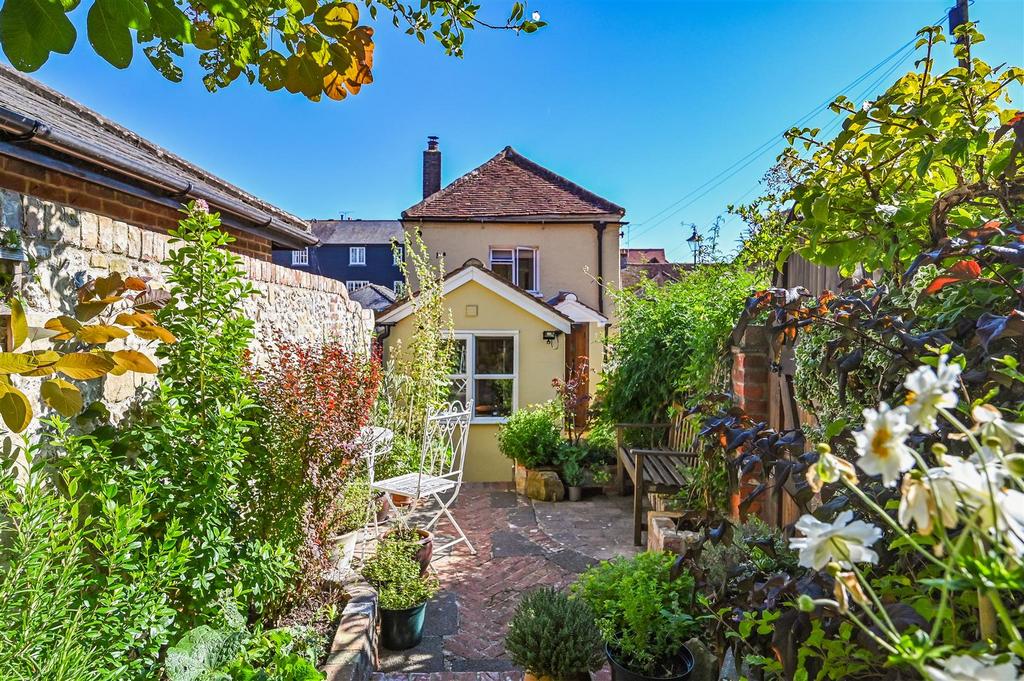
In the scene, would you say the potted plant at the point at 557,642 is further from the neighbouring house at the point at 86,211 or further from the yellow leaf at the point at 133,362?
the neighbouring house at the point at 86,211

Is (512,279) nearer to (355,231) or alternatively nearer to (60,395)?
(60,395)

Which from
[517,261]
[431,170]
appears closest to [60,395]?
[517,261]

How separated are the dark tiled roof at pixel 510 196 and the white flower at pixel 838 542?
11.6 meters

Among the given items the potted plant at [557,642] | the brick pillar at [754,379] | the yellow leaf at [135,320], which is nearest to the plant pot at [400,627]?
the potted plant at [557,642]

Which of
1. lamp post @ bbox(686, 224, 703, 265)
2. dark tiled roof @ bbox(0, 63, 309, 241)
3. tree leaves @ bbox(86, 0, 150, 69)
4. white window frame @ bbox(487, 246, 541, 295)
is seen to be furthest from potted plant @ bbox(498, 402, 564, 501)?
tree leaves @ bbox(86, 0, 150, 69)

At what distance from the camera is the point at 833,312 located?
1.73 meters

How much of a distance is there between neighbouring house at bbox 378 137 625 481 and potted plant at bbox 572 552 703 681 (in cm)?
541

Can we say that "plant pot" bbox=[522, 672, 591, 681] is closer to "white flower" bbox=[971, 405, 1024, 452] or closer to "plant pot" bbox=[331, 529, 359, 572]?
"plant pot" bbox=[331, 529, 359, 572]

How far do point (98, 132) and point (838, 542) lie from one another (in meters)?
4.55

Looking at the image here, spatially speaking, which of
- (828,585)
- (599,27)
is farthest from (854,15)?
(828,585)

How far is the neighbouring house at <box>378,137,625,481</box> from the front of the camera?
8594 mm

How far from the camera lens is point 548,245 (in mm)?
12102

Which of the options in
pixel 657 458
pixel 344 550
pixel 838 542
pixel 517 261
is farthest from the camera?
pixel 517 261

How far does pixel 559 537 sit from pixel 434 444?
1662mm
